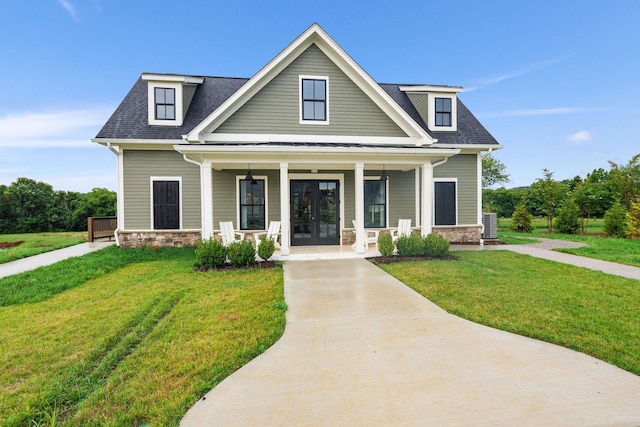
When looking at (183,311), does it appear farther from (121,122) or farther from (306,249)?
(121,122)

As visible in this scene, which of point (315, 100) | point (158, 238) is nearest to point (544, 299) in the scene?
point (315, 100)

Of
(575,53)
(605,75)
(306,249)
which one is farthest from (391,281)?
(605,75)

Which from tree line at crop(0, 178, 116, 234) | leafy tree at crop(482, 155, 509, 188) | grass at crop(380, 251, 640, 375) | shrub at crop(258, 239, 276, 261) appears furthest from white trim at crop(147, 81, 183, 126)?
leafy tree at crop(482, 155, 509, 188)

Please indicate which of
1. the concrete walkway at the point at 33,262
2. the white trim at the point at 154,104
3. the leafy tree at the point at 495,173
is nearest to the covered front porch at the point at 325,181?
the white trim at the point at 154,104

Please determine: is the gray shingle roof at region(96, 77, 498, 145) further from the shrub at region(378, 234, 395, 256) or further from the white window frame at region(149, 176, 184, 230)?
the shrub at region(378, 234, 395, 256)

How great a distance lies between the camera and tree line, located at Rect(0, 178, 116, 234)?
2647 cm

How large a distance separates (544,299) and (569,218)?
44.1 feet

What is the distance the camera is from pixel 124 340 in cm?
378

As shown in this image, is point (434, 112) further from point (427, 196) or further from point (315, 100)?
point (315, 100)

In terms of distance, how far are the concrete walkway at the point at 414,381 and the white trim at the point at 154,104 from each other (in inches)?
377

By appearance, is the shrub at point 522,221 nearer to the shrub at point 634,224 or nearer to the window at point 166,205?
the shrub at point 634,224

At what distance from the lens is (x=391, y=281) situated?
6430 mm

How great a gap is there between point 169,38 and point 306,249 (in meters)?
15.1

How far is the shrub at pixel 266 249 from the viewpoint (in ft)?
26.7
